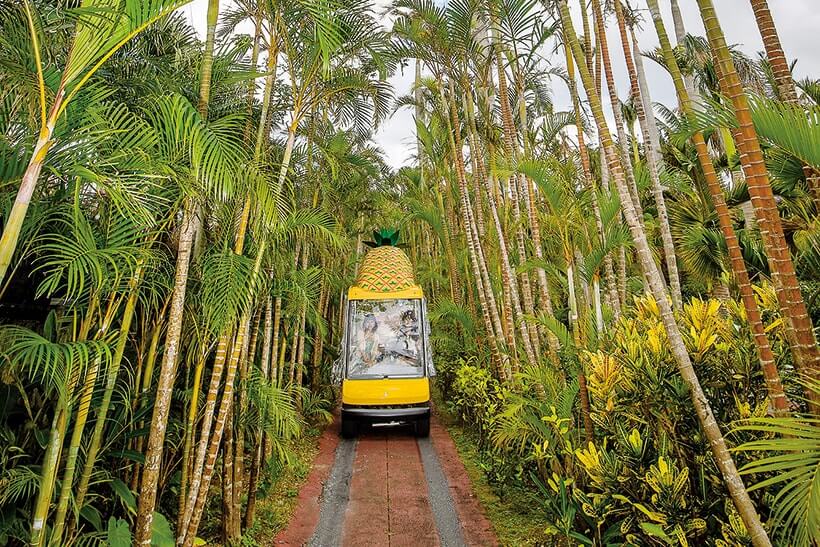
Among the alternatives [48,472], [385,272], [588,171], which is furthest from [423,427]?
[48,472]

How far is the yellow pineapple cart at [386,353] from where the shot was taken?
635cm

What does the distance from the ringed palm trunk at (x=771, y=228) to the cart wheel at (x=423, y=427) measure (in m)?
5.18

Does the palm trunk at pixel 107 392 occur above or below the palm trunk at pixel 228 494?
above

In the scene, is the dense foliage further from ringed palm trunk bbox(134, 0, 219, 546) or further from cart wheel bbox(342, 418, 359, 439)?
cart wheel bbox(342, 418, 359, 439)

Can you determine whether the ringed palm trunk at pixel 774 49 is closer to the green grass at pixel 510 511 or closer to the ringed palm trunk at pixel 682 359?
the ringed palm trunk at pixel 682 359

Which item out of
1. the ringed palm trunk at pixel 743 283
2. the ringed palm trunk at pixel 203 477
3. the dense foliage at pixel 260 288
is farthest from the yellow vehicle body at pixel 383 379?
the ringed palm trunk at pixel 743 283

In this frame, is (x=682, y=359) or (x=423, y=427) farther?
(x=423, y=427)

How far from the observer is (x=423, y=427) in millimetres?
6445

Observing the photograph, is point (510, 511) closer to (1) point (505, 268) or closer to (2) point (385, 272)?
(1) point (505, 268)

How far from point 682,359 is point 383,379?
16.3ft

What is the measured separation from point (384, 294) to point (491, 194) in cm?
257

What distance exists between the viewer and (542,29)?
4457mm

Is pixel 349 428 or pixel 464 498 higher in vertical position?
pixel 349 428

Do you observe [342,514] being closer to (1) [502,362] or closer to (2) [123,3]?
(1) [502,362]
